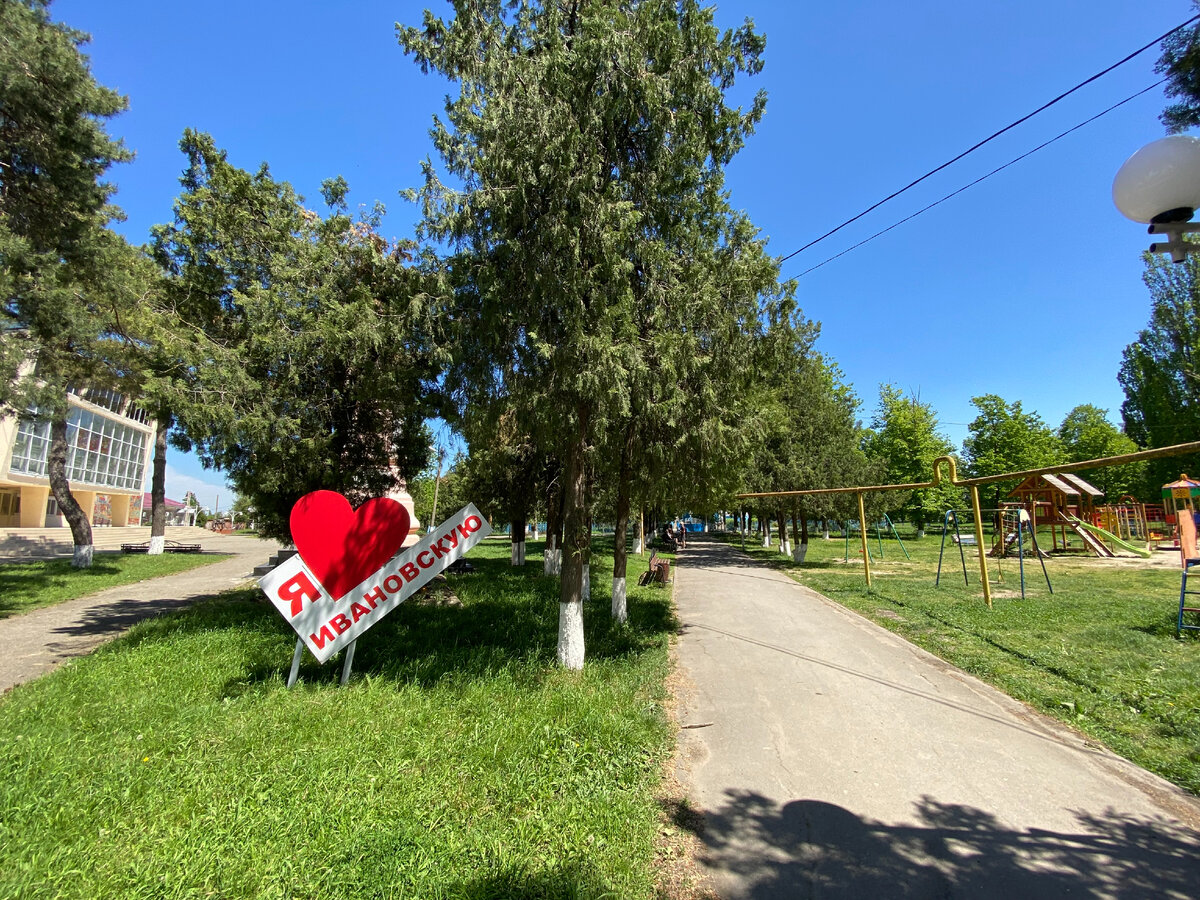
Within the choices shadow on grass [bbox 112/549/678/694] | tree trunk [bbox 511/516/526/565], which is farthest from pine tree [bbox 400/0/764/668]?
tree trunk [bbox 511/516/526/565]

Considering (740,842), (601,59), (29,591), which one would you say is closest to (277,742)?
(740,842)

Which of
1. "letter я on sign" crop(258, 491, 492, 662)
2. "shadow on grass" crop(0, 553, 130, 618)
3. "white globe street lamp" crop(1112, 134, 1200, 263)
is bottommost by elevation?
"shadow on grass" crop(0, 553, 130, 618)

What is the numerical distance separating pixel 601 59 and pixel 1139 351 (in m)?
50.0

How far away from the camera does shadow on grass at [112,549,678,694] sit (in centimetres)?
600

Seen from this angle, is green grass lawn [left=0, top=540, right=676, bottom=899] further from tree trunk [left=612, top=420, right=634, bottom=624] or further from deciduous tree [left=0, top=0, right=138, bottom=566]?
deciduous tree [left=0, top=0, right=138, bottom=566]

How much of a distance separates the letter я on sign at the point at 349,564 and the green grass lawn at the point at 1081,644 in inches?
245

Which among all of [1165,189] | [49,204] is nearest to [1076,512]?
[1165,189]

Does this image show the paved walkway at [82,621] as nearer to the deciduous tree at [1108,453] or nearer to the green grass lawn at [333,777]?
the green grass lawn at [333,777]

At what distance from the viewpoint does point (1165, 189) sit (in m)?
2.17

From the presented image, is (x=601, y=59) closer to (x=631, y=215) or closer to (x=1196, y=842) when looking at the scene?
(x=631, y=215)

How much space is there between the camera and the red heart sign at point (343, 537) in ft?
18.2

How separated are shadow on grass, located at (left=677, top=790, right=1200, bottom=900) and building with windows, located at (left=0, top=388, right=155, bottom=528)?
121 ft

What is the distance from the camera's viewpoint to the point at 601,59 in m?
5.48

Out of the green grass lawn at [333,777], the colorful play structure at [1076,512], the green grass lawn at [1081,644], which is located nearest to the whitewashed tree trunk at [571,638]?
the green grass lawn at [333,777]
